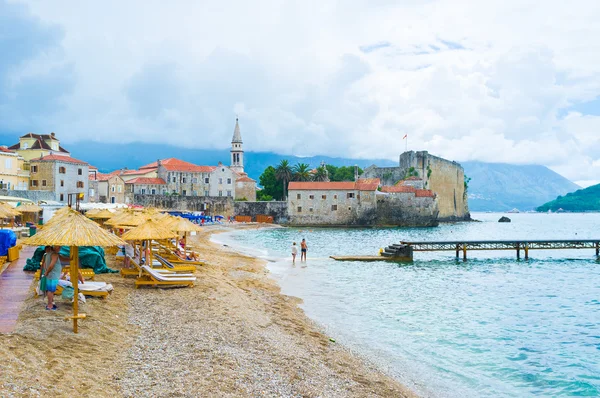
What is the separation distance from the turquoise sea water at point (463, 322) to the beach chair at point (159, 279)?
406 cm

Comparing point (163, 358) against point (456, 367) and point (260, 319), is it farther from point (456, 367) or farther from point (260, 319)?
point (456, 367)

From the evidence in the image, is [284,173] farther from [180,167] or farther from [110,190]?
[110,190]

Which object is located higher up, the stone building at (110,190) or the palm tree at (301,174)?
the palm tree at (301,174)

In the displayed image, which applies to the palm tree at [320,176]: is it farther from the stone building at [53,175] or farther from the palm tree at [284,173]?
the stone building at [53,175]

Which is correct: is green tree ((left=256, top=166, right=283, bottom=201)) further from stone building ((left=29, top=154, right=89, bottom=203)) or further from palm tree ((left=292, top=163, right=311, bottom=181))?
stone building ((left=29, top=154, right=89, bottom=203))

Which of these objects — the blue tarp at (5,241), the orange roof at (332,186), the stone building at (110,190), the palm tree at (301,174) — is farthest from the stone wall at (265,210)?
the blue tarp at (5,241)

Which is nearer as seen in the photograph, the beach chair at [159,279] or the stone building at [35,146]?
the beach chair at [159,279]

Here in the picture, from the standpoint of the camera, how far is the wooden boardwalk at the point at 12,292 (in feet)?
28.1

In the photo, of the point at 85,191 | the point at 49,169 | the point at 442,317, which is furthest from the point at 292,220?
the point at 442,317

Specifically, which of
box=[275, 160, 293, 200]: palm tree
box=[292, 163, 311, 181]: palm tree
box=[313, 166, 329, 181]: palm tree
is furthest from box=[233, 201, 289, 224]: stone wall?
box=[313, 166, 329, 181]: palm tree

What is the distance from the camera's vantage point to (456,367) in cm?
1051

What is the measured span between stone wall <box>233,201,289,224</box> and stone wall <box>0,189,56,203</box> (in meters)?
32.1

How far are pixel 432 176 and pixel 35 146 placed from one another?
223 ft

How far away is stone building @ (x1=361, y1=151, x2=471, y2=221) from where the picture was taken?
293 feet
